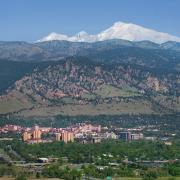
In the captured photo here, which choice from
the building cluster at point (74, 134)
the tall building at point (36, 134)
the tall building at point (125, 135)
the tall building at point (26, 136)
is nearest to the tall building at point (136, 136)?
the building cluster at point (74, 134)

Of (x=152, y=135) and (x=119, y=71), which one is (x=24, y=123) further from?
(x=119, y=71)

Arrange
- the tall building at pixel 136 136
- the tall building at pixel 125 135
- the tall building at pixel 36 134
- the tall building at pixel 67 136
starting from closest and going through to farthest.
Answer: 1. the tall building at pixel 67 136
2. the tall building at pixel 36 134
3. the tall building at pixel 136 136
4. the tall building at pixel 125 135

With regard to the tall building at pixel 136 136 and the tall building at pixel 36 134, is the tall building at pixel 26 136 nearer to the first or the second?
the tall building at pixel 36 134

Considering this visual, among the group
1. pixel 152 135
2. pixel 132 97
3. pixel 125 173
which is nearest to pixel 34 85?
pixel 132 97

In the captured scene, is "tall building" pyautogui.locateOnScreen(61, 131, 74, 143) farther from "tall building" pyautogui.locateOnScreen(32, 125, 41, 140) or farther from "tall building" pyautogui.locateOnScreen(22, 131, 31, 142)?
"tall building" pyautogui.locateOnScreen(22, 131, 31, 142)

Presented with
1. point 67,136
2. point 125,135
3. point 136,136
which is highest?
point 67,136

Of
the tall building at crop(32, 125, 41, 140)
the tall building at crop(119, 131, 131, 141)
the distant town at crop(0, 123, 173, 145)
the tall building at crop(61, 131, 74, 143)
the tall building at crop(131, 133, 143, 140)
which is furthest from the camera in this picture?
the tall building at crop(119, 131, 131, 141)

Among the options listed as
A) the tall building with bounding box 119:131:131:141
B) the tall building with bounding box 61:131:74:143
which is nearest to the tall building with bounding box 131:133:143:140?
the tall building with bounding box 119:131:131:141

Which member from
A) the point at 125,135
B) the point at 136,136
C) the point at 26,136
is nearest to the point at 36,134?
the point at 26,136

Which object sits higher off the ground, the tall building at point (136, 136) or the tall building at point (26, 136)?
the tall building at point (26, 136)

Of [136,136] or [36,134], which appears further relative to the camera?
[136,136]

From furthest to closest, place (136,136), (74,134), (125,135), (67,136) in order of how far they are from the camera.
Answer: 1. (125,135)
2. (136,136)
3. (74,134)
4. (67,136)

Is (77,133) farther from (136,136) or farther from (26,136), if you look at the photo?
(26,136)

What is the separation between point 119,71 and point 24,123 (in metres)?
48.0
